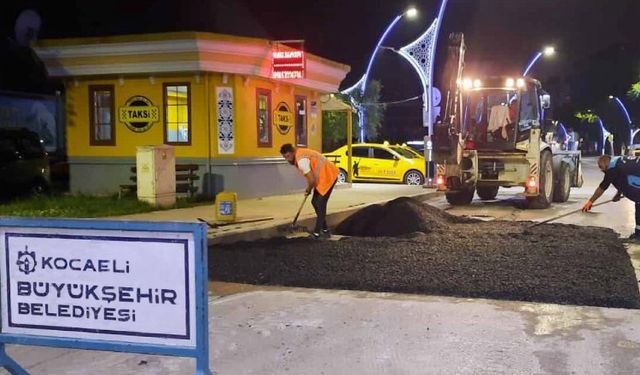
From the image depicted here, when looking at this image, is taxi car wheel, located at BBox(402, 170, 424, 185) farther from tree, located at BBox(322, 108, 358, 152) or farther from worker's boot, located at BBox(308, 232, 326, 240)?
worker's boot, located at BBox(308, 232, 326, 240)

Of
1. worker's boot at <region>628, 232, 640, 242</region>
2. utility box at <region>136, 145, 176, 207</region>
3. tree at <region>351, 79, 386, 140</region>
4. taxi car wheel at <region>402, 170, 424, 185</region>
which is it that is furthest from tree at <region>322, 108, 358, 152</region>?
worker's boot at <region>628, 232, 640, 242</region>

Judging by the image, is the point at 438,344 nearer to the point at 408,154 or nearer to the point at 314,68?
the point at 314,68

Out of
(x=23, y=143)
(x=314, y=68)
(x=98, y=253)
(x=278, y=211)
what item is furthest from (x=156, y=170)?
(x=98, y=253)

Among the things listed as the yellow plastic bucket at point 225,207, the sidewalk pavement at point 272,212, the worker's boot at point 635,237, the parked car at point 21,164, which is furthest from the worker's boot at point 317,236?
the parked car at point 21,164

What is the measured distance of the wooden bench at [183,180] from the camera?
15.9 metres

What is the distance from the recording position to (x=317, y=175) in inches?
432

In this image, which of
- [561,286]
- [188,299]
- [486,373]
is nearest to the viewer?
[188,299]

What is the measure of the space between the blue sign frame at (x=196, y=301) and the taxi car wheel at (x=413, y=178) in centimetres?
2011

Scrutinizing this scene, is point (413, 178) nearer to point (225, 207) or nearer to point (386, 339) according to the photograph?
point (225, 207)

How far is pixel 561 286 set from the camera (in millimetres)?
7379

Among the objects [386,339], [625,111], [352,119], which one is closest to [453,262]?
[386,339]

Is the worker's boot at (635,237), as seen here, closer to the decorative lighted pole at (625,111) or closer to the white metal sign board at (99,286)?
the white metal sign board at (99,286)

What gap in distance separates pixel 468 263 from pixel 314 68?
37.3 ft

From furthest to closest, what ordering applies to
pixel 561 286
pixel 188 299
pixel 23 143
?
1. pixel 23 143
2. pixel 561 286
3. pixel 188 299
